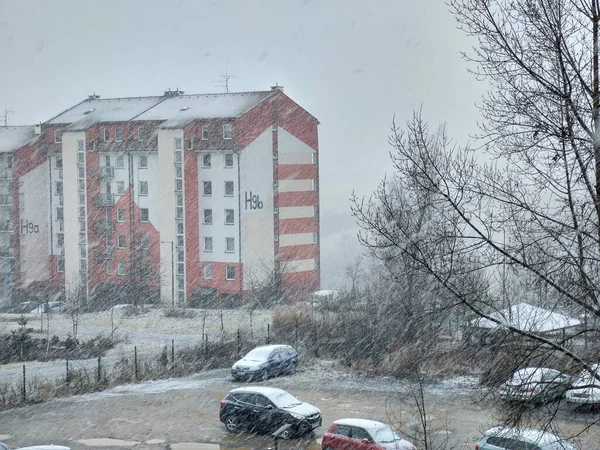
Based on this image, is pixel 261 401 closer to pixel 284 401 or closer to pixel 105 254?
pixel 284 401

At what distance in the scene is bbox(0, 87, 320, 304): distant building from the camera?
41.7 ft

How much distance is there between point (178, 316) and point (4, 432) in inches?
253

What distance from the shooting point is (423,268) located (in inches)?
72.1

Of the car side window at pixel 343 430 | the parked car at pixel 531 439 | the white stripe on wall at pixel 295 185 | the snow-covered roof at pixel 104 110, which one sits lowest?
the car side window at pixel 343 430

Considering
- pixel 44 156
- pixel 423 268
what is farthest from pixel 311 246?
pixel 423 268

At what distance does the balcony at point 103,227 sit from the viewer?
45.4 feet

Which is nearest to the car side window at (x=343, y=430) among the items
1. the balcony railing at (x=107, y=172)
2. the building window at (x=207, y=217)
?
the building window at (x=207, y=217)

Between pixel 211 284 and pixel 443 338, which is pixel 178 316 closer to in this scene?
pixel 211 284

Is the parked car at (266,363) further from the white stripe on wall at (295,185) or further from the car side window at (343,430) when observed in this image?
the white stripe on wall at (295,185)

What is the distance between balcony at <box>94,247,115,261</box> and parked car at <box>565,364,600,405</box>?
1248 cm

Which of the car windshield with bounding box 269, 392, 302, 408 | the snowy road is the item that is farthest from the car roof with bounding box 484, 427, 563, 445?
Answer: the car windshield with bounding box 269, 392, 302, 408

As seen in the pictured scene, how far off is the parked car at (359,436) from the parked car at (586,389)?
1.77 meters

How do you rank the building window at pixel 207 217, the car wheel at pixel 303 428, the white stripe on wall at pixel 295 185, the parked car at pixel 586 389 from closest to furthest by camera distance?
the parked car at pixel 586 389 < the car wheel at pixel 303 428 < the building window at pixel 207 217 < the white stripe on wall at pixel 295 185

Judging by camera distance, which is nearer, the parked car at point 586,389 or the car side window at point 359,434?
the parked car at point 586,389
